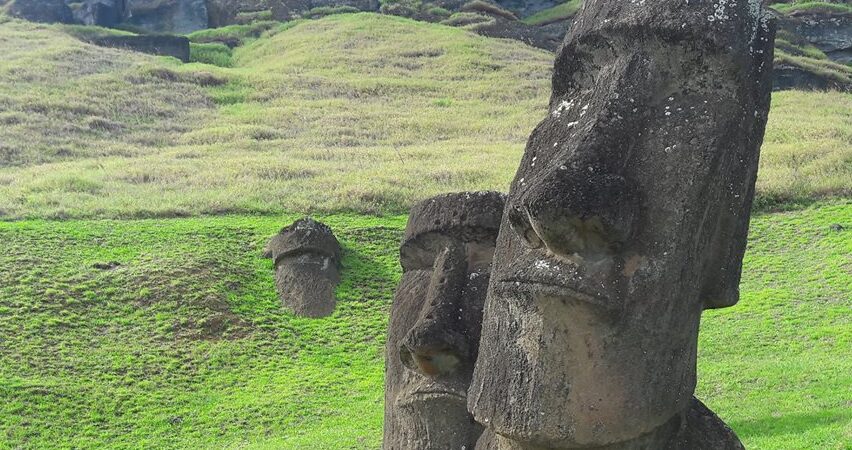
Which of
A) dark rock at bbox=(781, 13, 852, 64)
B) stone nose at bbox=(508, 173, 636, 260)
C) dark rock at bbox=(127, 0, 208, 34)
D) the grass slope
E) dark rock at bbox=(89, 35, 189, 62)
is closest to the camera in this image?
stone nose at bbox=(508, 173, 636, 260)

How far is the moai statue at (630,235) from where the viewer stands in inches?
131

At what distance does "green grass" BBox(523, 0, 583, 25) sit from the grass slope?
43.9 m

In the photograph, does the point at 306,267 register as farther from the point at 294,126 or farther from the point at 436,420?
the point at 294,126

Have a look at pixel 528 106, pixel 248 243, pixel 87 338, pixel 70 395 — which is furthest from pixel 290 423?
pixel 528 106

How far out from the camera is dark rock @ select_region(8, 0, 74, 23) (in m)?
61.4

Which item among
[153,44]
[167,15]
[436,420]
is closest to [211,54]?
[153,44]

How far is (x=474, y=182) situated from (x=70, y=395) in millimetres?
11191

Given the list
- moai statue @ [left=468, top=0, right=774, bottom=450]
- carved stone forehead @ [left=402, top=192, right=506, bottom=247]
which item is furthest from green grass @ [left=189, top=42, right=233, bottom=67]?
moai statue @ [left=468, top=0, right=774, bottom=450]

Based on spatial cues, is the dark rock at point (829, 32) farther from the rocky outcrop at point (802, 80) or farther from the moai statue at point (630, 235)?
the moai statue at point (630, 235)

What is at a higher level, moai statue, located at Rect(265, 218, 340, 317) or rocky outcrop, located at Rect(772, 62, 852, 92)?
rocky outcrop, located at Rect(772, 62, 852, 92)

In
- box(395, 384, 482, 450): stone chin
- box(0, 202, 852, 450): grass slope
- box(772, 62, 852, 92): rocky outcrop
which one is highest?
box(395, 384, 482, 450): stone chin

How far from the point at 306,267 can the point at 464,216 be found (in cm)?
1201

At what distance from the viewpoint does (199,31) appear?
6344cm

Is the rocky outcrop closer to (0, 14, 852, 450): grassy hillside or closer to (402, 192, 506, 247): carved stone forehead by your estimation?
(0, 14, 852, 450): grassy hillside
